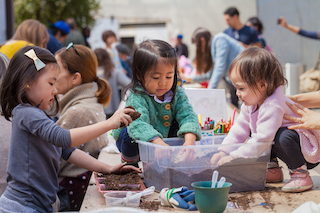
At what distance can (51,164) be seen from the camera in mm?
1617

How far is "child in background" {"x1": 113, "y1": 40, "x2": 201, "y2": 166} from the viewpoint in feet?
6.03

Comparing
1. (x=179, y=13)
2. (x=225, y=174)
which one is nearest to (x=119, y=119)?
(x=225, y=174)

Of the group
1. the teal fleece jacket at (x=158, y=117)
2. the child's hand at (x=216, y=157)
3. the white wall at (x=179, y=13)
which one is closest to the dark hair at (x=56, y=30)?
the teal fleece jacket at (x=158, y=117)

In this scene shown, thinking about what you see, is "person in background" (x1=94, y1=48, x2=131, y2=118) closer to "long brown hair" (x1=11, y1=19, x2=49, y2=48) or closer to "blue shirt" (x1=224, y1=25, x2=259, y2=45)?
"long brown hair" (x1=11, y1=19, x2=49, y2=48)

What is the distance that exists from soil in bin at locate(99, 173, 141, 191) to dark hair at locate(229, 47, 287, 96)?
721 mm

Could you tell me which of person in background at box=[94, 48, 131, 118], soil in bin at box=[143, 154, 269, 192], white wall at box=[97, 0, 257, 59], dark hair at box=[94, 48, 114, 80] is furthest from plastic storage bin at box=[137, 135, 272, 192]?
white wall at box=[97, 0, 257, 59]

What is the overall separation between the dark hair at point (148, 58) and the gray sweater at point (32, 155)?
58 cm

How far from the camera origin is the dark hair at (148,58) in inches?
74.4

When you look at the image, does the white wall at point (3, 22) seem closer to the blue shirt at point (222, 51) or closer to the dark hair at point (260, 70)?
the blue shirt at point (222, 51)

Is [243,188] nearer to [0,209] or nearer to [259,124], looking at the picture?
[259,124]

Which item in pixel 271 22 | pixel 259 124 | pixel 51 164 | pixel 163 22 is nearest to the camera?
pixel 51 164

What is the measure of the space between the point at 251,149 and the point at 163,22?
1356 cm

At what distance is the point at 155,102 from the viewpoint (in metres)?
1.98

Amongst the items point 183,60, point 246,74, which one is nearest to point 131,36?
point 183,60
